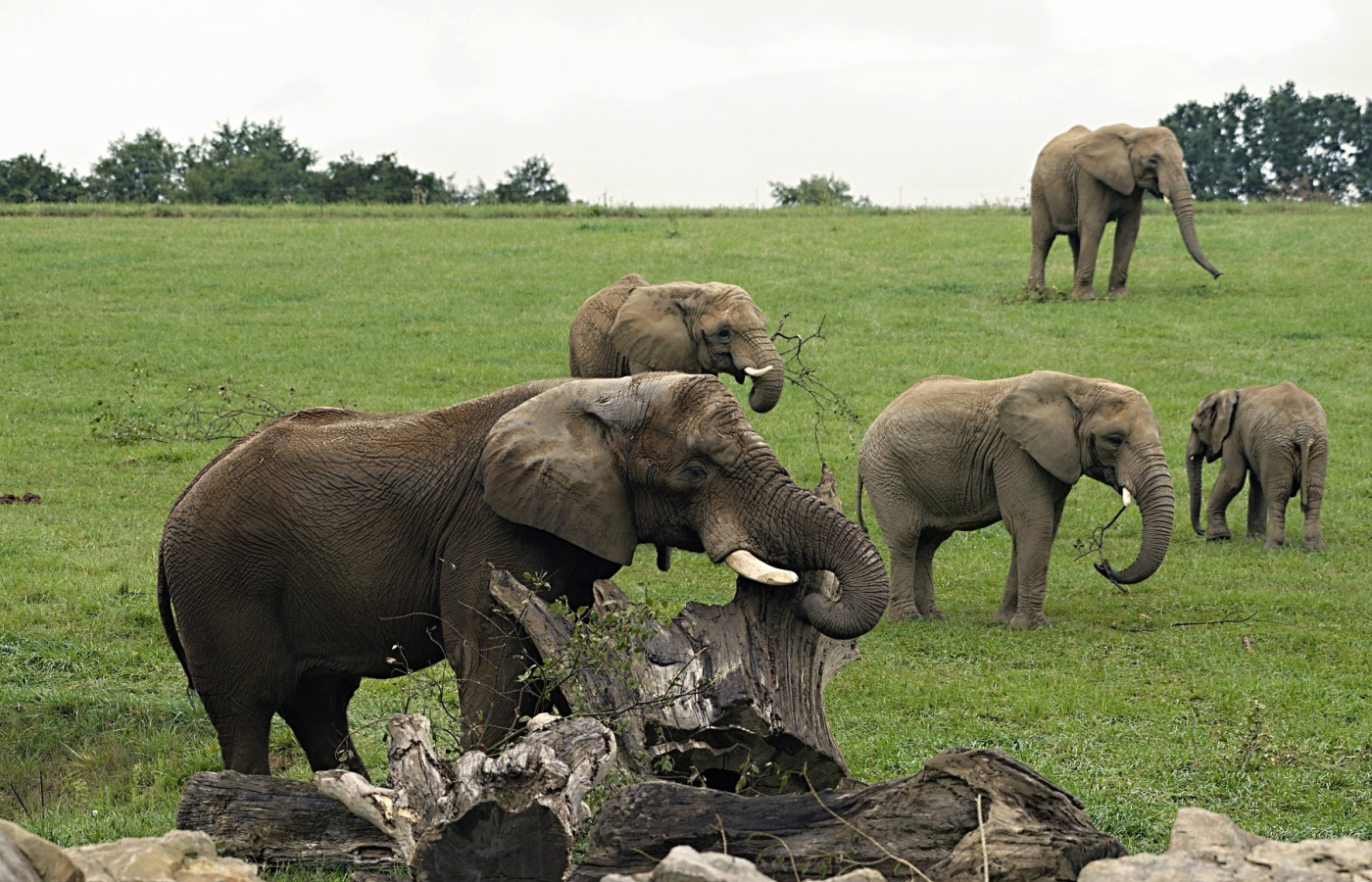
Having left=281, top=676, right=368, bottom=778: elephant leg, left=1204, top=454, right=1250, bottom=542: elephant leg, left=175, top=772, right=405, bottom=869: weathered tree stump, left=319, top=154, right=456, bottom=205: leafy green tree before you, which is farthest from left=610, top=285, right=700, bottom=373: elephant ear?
left=319, top=154, right=456, bottom=205: leafy green tree

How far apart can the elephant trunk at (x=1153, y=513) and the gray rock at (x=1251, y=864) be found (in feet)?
23.5

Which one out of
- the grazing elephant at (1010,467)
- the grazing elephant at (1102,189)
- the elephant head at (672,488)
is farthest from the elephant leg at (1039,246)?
the elephant head at (672,488)

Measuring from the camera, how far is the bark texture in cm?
620

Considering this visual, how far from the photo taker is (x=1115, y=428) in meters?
12.0

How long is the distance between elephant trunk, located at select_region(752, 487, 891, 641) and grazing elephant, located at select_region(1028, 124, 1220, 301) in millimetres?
20423

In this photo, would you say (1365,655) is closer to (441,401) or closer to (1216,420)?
(1216,420)

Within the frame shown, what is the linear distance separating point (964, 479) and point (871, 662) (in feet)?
7.87

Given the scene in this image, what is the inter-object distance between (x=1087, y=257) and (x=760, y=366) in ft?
47.6

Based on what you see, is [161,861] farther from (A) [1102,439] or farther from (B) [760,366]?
(B) [760,366]

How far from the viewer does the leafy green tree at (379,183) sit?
176 feet

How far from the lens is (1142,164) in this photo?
2586 centimetres

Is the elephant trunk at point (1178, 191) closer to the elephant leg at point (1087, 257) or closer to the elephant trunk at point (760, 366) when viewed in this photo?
the elephant leg at point (1087, 257)

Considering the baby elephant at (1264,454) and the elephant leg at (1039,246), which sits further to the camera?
the elephant leg at (1039,246)

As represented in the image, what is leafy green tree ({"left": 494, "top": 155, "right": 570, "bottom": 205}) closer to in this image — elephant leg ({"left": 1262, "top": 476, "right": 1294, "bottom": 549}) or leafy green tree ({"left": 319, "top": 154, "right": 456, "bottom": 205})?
leafy green tree ({"left": 319, "top": 154, "right": 456, "bottom": 205})
